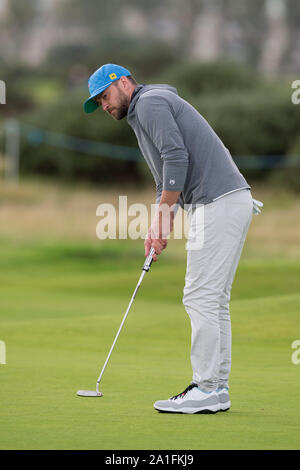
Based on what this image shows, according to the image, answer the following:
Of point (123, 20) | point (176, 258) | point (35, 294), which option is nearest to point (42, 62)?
point (123, 20)

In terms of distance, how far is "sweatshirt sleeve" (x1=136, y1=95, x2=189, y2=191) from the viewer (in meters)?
4.49

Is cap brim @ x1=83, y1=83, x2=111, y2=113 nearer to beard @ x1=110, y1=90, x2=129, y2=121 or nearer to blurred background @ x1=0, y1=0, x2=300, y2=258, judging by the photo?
beard @ x1=110, y1=90, x2=129, y2=121

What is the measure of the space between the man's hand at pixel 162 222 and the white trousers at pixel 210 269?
5.4 inches

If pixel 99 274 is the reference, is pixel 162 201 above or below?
below

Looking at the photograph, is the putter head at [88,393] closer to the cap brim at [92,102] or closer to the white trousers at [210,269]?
the white trousers at [210,269]

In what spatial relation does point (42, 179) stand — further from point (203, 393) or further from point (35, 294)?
point (203, 393)

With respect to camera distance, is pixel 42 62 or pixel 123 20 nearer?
pixel 42 62

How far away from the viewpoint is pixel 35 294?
1189 cm

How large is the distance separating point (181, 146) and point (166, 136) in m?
0.09

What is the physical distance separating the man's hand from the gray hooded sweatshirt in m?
0.05

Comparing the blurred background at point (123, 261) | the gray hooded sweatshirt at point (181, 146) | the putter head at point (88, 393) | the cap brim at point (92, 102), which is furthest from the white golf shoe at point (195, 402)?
the cap brim at point (92, 102)

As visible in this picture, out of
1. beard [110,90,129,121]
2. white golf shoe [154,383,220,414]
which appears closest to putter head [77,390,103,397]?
white golf shoe [154,383,220,414]

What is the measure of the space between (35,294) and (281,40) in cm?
5089

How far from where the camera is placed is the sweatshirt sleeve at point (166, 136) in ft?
14.7
